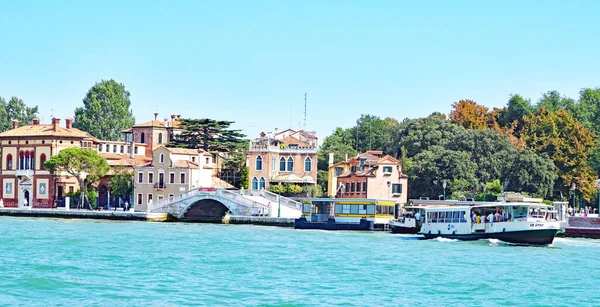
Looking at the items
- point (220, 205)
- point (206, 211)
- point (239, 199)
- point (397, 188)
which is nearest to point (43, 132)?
point (206, 211)

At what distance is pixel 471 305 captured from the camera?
27141mm

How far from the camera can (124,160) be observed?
75.2 meters

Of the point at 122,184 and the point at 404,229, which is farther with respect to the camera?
the point at 122,184

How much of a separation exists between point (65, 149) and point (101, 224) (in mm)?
13508

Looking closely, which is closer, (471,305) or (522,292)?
(471,305)

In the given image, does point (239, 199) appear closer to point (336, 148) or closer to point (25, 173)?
point (25, 173)

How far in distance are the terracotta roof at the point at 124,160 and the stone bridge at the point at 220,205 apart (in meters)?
7.87

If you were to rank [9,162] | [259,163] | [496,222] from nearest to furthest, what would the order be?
[496,222]
[259,163]
[9,162]

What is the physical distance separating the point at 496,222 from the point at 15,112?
6893 centimetres

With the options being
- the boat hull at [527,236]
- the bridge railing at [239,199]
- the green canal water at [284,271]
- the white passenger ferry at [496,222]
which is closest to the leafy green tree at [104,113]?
the bridge railing at [239,199]

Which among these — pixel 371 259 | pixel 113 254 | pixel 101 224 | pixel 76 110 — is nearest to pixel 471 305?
pixel 371 259

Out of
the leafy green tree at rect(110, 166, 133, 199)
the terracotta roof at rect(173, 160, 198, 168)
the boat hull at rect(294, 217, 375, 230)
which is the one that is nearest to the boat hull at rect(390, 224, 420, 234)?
the boat hull at rect(294, 217, 375, 230)

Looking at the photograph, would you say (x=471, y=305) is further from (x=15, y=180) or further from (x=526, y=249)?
(x=15, y=180)

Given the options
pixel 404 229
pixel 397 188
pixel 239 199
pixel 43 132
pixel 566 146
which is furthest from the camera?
pixel 43 132
